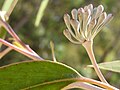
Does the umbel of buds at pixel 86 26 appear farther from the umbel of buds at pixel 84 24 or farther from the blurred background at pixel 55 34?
the blurred background at pixel 55 34

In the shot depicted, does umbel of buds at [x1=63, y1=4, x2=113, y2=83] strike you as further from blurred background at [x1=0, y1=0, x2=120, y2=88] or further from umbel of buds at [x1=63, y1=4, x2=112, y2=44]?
blurred background at [x1=0, y1=0, x2=120, y2=88]

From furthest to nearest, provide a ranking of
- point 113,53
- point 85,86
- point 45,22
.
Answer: point 45,22 → point 113,53 → point 85,86

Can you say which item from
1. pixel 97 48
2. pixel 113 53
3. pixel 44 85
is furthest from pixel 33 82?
pixel 97 48

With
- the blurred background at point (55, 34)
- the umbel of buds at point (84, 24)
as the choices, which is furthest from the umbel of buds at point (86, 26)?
the blurred background at point (55, 34)

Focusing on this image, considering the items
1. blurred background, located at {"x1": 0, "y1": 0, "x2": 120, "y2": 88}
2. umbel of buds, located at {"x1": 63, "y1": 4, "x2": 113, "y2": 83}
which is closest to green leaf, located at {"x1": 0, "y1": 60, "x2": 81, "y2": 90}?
umbel of buds, located at {"x1": 63, "y1": 4, "x2": 113, "y2": 83}

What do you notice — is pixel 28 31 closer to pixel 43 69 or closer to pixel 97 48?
pixel 97 48
